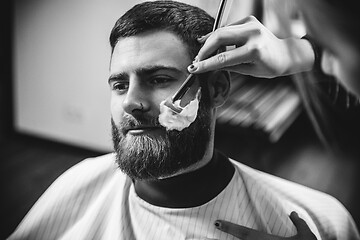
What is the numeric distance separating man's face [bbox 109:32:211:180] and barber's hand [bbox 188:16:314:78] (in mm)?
61

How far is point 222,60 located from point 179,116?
171 millimetres

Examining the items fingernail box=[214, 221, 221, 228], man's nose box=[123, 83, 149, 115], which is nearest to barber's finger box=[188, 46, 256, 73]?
man's nose box=[123, 83, 149, 115]

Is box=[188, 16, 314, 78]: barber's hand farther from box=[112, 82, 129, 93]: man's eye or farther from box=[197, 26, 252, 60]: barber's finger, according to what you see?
box=[112, 82, 129, 93]: man's eye

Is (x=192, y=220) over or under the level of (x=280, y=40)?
under

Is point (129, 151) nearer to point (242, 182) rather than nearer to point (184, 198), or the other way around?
point (184, 198)

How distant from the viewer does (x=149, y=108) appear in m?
0.98

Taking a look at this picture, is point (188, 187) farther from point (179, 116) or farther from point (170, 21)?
point (170, 21)

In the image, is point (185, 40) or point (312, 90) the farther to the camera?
point (312, 90)

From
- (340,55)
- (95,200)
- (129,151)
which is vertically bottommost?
(95,200)

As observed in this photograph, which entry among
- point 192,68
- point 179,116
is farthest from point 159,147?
point 192,68

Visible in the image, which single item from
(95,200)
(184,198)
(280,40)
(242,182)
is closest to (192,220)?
(184,198)

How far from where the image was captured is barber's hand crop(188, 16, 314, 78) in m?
0.97

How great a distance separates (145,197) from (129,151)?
15 cm

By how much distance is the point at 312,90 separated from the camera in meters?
1.14
